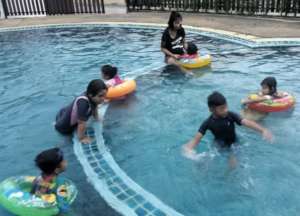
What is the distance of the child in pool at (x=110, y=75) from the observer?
6696mm

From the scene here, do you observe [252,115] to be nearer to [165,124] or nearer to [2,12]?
[165,124]

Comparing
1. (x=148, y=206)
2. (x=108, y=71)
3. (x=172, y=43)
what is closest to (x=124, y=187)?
(x=148, y=206)

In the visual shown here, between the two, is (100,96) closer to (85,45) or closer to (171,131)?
(171,131)

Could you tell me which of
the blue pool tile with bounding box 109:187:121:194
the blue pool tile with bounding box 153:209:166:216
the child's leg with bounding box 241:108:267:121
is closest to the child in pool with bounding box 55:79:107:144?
the blue pool tile with bounding box 109:187:121:194

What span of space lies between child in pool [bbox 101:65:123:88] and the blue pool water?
0.41 metres

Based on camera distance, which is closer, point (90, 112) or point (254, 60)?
point (90, 112)

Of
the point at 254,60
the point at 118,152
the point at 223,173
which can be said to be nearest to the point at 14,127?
the point at 118,152

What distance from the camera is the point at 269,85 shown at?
584cm

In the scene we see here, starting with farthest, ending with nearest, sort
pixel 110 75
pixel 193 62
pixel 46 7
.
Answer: pixel 46 7 < pixel 193 62 < pixel 110 75

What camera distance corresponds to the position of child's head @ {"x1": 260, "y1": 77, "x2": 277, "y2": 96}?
5812mm

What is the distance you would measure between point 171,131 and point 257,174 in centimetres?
164

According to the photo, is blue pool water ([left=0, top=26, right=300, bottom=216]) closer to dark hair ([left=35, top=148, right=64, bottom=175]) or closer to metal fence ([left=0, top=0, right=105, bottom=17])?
dark hair ([left=35, top=148, right=64, bottom=175])

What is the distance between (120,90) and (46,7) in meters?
12.9

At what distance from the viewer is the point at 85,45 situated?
463 inches
